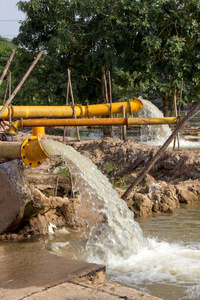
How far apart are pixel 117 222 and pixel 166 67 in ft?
45.4

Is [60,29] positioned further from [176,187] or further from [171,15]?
[176,187]

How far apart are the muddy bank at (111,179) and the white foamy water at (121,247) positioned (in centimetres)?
50

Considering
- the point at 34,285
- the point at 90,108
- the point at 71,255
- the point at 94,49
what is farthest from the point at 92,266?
the point at 94,49

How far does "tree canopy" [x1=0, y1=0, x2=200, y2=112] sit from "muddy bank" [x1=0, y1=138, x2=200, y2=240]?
21.9 ft

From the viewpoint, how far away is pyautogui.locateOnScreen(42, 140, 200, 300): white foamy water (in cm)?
391

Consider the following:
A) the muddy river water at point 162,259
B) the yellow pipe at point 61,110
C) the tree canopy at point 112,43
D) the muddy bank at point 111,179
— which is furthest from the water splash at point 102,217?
the tree canopy at point 112,43

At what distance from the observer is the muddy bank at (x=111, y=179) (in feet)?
16.4

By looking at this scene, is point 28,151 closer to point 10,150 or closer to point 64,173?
point 10,150

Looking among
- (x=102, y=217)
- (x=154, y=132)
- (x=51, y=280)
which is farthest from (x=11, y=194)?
(x=154, y=132)

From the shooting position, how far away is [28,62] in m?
18.9

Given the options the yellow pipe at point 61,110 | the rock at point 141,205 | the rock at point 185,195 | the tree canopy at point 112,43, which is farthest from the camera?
the tree canopy at point 112,43

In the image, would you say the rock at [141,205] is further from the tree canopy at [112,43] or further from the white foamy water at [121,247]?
the tree canopy at [112,43]

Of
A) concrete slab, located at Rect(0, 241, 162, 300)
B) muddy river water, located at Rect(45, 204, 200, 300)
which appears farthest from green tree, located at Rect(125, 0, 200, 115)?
concrete slab, located at Rect(0, 241, 162, 300)

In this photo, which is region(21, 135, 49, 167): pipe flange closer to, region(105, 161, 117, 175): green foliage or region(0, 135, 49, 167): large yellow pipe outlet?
region(0, 135, 49, 167): large yellow pipe outlet
